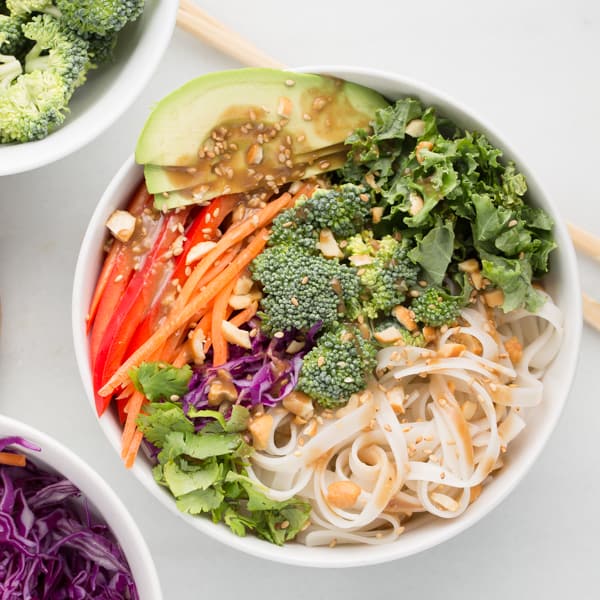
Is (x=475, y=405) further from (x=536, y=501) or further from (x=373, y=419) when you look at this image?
(x=536, y=501)

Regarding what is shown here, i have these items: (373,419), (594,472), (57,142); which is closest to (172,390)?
(373,419)

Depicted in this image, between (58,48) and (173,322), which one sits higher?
(58,48)

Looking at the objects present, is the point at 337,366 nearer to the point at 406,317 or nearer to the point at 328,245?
the point at 406,317

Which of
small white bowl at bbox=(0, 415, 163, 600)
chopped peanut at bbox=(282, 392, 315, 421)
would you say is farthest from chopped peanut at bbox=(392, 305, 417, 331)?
small white bowl at bbox=(0, 415, 163, 600)

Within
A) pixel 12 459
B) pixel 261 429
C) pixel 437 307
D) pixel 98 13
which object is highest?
pixel 98 13

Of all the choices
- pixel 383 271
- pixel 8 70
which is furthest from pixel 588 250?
pixel 8 70
